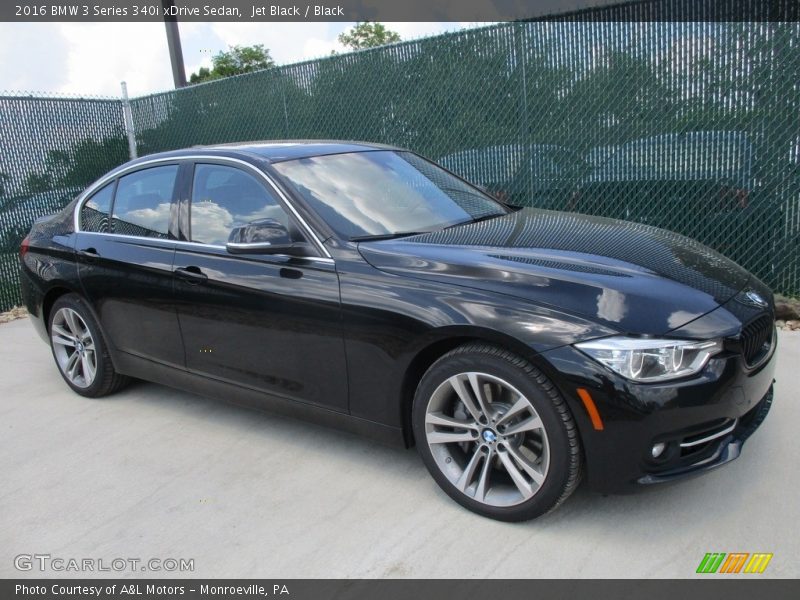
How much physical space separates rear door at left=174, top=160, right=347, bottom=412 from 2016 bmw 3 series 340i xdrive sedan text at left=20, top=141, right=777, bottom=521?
0.04ft

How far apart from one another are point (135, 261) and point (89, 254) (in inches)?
21.2

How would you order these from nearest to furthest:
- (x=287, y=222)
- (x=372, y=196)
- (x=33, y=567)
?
1. (x=33, y=567)
2. (x=287, y=222)
3. (x=372, y=196)

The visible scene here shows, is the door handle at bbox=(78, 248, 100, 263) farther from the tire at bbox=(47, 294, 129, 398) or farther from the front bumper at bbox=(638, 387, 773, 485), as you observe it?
the front bumper at bbox=(638, 387, 773, 485)

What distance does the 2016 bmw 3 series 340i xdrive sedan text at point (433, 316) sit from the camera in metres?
2.73

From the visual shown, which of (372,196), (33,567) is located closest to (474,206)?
(372,196)

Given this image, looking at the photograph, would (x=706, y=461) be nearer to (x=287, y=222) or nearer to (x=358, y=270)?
(x=358, y=270)

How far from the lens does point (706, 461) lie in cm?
283

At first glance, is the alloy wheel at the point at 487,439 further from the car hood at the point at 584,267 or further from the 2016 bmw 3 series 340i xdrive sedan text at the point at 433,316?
the car hood at the point at 584,267

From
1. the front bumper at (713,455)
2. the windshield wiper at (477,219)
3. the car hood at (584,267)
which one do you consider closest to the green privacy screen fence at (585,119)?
the car hood at (584,267)

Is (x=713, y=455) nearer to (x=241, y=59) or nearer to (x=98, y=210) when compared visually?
(x=98, y=210)

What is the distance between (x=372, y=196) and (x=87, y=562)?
7.33 feet

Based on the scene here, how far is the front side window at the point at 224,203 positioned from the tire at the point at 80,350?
4.14ft

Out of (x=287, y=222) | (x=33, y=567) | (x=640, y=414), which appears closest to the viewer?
(x=640, y=414)

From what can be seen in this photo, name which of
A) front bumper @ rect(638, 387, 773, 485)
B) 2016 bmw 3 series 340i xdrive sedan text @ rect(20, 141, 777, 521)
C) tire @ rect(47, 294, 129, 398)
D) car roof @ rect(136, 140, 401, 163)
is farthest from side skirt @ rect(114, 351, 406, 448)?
car roof @ rect(136, 140, 401, 163)
